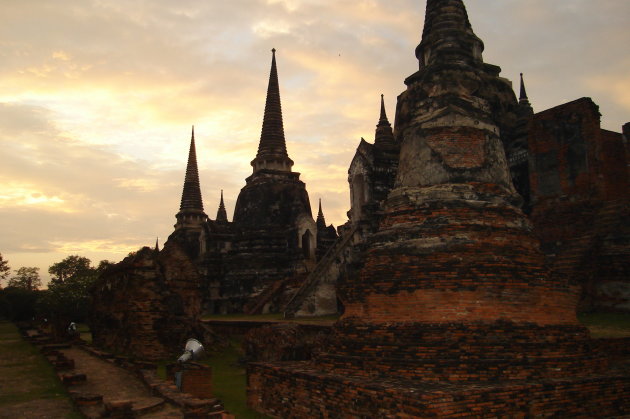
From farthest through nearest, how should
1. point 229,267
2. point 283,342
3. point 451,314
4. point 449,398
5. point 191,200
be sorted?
1. point 191,200
2. point 229,267
3. point 283,342
4. point 451,314
5. point 449,398

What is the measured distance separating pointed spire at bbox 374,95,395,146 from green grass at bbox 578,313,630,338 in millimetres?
9769

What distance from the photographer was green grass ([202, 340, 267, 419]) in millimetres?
8523

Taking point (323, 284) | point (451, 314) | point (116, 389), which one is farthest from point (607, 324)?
point (323, 284)

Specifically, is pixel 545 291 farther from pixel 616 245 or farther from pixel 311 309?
pixel 311 309

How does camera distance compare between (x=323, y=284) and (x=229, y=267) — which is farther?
(x=229, y=267)

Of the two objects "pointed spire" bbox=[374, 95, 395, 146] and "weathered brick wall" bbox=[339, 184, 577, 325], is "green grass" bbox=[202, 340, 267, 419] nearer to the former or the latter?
"weathered brick wall" bbox=[339, 184, 577, 325]

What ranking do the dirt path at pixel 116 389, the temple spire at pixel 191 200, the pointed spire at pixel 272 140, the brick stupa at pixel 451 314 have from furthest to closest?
the temple spire at pixel 191 200 → the pointed spire at pixel 272 140 → the dirt path at pixel 116 389 → the brick stupa at pixel 451 314

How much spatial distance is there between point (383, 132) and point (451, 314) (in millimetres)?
13923

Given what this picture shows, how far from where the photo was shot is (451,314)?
6.85 meters

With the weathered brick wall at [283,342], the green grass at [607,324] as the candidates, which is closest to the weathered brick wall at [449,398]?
the green grass at [607,324]

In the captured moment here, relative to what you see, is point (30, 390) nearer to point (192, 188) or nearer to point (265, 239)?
point (265, 239)

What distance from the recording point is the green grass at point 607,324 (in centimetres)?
858

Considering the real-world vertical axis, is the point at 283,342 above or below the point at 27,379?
above

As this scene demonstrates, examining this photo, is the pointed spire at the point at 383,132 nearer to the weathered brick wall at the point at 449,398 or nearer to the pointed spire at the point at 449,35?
the pointed spire at the point at 449,35
